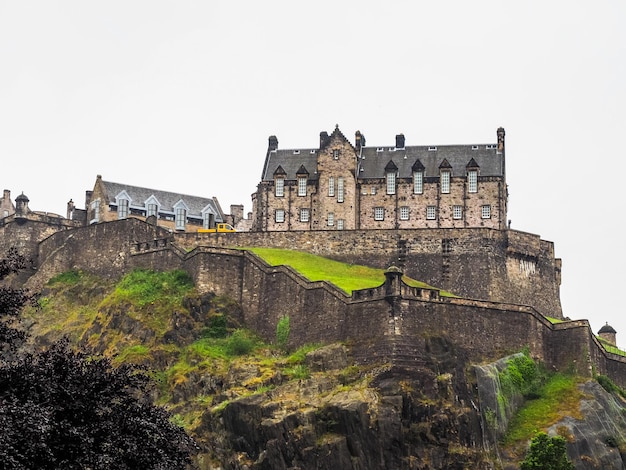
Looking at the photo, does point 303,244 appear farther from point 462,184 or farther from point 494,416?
point 494,416

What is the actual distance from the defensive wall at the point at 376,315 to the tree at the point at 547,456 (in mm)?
8629

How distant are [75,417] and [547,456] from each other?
31.8 meters

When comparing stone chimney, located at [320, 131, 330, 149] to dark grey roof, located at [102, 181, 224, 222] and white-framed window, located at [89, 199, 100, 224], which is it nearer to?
dark grey roof, located at [102, 181, 224, 222]

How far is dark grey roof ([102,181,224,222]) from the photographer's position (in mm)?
91062

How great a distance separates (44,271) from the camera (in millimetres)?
78562

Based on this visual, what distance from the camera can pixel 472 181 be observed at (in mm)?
81688

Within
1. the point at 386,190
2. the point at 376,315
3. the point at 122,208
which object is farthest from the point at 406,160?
the point at 376,315

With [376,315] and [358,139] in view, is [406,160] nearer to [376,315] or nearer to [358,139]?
[358,139]

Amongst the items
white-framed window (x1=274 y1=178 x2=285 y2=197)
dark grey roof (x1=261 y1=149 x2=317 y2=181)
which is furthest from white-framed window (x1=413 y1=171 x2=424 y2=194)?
white-framed window (x1=274 y1=178 x2=285 y2=197)

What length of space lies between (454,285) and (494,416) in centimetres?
1621

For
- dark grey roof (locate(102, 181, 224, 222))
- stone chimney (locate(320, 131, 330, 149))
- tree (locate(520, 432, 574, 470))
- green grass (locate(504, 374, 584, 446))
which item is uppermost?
stone chimney (locate(320, 131, 330, 149))

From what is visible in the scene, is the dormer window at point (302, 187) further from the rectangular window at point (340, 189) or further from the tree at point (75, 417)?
the tree at point (75, 417)

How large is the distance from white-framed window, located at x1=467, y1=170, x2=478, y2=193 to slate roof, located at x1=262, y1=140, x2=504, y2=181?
47 cm

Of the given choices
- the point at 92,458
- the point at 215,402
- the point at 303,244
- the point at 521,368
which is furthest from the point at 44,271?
the point at 92,458
